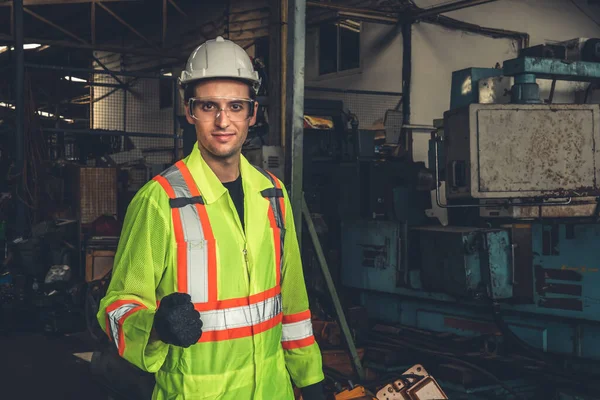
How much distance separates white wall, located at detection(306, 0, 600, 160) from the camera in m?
11.7

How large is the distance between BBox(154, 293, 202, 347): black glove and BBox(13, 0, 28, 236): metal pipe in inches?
337

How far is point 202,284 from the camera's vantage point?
79.2 inches

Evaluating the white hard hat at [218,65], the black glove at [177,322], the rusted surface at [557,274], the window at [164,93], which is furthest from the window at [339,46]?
the black glove at [177,322]

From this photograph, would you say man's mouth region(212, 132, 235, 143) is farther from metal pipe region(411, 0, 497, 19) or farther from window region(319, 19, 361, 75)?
window region(319, 19, 361, 75)

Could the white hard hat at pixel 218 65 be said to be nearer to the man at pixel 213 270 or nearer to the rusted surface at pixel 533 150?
the man at pixel 213 270

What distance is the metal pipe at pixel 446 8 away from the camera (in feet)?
34.2

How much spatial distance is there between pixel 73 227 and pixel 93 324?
10.9 ft

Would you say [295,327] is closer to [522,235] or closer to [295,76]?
[295,76]

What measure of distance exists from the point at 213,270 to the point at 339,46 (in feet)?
36.5

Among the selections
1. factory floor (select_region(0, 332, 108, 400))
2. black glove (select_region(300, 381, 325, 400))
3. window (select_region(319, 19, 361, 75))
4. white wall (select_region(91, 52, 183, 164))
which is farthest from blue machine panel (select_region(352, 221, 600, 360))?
white wall (select_region(91, 52, 183, 164))

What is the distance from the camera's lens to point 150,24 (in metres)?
17.3

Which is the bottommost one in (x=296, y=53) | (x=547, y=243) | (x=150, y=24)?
(x=547, y=243)

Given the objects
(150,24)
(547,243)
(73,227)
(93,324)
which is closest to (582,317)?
(547,243)

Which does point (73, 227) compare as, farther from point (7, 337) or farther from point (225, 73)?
point (225, 73)
